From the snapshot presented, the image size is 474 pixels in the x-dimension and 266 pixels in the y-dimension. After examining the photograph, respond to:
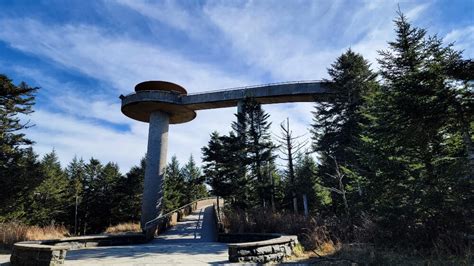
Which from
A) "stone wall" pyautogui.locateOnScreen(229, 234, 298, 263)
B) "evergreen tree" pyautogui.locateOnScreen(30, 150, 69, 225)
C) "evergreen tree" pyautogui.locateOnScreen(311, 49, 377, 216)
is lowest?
"stone wall" pyautogui.locateOnScreen(229, 234, 298, 263)

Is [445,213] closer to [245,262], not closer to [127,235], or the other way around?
[245,262]

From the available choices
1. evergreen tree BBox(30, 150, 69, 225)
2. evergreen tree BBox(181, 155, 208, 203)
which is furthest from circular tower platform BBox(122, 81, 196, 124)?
evergreen tree BBox(181, 155, 208, 203)

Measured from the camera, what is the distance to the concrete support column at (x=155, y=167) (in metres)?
19.1

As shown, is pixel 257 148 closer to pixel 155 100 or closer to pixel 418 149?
pixel 155 100

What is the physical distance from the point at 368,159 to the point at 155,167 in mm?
14624

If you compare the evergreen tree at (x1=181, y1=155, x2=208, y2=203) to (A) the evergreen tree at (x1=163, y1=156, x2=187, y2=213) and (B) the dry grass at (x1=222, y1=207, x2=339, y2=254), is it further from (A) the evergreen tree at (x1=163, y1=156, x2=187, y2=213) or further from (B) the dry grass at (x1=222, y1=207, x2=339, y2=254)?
(B) the dry grass at (x1=222, y1=207, x2=339, y2=254)

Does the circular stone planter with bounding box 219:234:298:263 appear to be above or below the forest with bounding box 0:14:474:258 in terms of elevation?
below

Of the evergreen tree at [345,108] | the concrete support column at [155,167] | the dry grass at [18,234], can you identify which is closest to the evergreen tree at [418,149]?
the evergreen tree at [345,108]

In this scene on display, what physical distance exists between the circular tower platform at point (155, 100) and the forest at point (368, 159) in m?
4.90

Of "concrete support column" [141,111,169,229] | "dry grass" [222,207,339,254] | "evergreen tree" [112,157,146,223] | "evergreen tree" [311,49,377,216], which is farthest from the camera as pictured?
"evergreen tree" [112,157,146,223]

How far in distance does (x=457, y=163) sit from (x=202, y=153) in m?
20.9

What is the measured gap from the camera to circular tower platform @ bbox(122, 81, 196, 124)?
66.1ft

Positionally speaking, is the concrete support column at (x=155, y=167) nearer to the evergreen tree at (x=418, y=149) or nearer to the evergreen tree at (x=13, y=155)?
the evergreen tree at (x=13, y=155)

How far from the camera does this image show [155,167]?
19734mm
